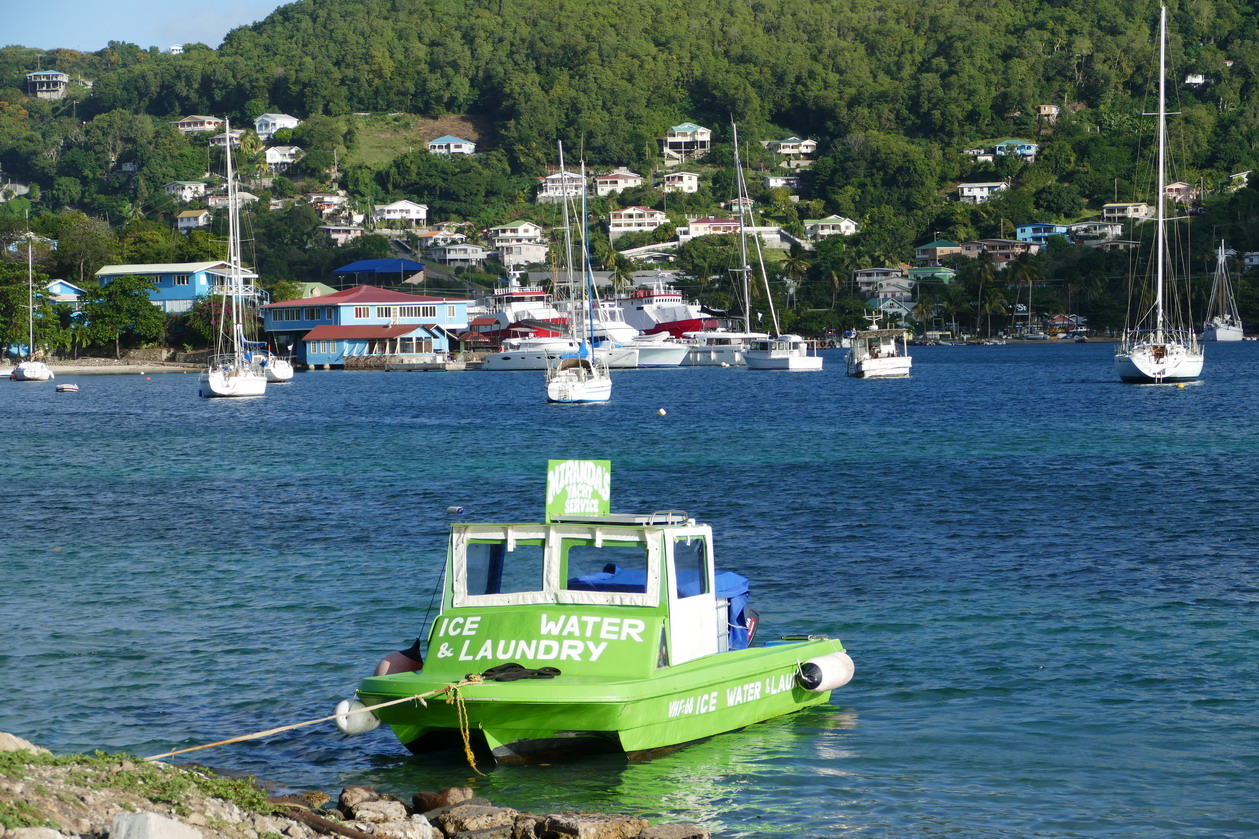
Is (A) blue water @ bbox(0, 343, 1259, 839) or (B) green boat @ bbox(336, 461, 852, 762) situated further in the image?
(A) blue water @ bbox(0, 343, 1259, 839)

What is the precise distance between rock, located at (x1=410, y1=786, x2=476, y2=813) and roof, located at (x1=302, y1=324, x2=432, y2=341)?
125365 mm

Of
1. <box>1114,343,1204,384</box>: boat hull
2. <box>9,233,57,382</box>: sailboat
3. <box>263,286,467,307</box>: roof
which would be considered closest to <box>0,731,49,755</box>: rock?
<box>1114,343,1204,384</box>: boat hull

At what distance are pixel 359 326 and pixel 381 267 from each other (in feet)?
135

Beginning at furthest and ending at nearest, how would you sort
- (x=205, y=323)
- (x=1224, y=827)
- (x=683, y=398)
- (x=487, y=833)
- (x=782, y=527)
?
(x=205, y=323), (x=683, y=398), (x=782, y=527), (x=1224, y=827), (x=487, y=833)

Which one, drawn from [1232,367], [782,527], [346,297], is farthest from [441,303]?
[782,527]

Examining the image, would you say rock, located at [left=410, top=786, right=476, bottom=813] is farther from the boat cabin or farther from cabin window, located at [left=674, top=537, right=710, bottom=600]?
cabin window, located at [left=674, top=537, right=710, bottom=600]

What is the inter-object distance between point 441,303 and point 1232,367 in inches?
2965

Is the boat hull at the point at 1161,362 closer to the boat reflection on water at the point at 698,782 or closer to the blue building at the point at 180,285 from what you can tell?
the boat reflection on water at the point at 698,782

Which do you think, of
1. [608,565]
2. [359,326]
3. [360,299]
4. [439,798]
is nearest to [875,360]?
[359,326]

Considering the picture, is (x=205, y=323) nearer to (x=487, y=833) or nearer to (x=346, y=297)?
(x=346, y=297)

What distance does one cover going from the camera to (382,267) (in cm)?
17750

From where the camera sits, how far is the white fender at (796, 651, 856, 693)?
612 inches

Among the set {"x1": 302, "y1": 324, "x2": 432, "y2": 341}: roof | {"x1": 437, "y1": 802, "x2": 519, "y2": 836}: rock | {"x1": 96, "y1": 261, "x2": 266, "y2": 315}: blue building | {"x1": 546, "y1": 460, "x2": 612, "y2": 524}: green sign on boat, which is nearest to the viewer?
{"x1": 437, "y1": 802, "x2": 519, "y2": 836}: rock

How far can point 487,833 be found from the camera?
11.5m
